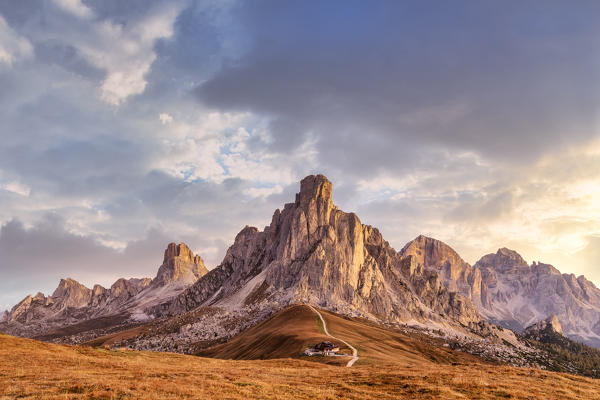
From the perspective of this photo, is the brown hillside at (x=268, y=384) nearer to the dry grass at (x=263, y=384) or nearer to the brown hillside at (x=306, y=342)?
the dry grass at (x=263, y=384)

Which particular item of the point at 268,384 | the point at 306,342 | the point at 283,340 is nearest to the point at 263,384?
the point at 268,384

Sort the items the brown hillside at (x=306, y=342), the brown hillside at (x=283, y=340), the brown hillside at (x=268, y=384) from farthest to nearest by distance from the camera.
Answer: the brown hillside at (x=283, y=340) < the brown hillside at (x=306, y=342) < the brown hillside at (x=268, y=384)

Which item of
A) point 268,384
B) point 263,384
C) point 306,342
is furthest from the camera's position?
point 306,342

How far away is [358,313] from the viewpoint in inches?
7510

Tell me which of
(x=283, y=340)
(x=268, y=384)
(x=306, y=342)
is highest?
(x=268, y=384)

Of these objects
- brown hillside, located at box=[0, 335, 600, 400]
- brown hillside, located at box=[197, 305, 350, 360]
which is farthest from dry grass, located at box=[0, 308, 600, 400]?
brown hillside, located at box=[197, 305, 350, 360]

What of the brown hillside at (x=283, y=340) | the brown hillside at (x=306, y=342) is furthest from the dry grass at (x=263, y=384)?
the brown hillside at (x=283, y=340)

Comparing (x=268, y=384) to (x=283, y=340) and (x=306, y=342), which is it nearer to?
(x=306, y=342)

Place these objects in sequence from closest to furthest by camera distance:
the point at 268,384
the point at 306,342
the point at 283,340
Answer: the point at 268,384, the point at 306,342, the point at 283,340

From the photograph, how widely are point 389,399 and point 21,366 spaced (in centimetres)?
3294

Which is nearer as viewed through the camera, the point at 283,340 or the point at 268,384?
the point at 268,384

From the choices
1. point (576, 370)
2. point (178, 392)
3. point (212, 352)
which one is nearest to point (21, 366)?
point (178, 392)

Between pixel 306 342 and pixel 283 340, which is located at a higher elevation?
pixel 306 342

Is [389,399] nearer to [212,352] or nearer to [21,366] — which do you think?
[21,366]
